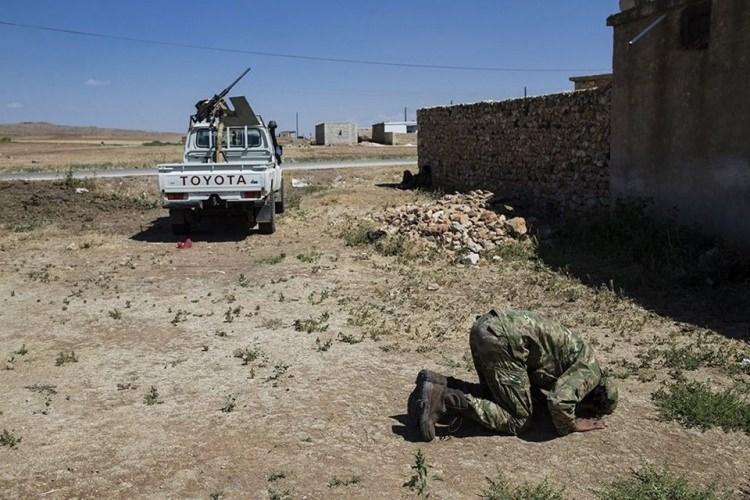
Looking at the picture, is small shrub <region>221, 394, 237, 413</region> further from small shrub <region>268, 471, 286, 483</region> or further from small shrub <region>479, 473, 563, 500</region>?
small shrub <region>479, 473, 563, 500</region>

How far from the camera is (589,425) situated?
4473 mm

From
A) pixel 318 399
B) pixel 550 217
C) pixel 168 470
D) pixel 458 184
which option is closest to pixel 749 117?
pixel 550 217

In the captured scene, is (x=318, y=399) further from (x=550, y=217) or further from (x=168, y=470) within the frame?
(x=550, y=217)

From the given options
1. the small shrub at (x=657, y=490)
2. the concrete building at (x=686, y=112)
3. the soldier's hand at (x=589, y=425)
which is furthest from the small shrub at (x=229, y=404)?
the concrete building at (x=686, y=112)

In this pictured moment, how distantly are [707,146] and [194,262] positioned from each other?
7313mm

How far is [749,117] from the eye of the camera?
804cm

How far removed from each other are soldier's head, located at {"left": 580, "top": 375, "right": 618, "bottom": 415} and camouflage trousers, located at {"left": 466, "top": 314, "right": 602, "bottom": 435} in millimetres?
176

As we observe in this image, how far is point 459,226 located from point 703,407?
6.53 m

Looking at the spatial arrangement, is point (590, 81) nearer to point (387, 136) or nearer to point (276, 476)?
point (276, 476)

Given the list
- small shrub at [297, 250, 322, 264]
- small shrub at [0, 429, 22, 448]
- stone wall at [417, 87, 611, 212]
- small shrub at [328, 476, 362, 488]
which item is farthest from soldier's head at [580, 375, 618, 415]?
stone wall at [417, 87, 611, 212]

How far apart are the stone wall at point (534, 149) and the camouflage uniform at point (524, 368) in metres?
6.86

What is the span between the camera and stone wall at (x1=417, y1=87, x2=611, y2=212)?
10945 mm

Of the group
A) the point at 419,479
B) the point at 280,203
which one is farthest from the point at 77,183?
the point at 419,479

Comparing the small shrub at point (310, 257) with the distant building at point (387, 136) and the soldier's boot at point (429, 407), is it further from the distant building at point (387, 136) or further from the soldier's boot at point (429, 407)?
the distant building at point (387, 136)
